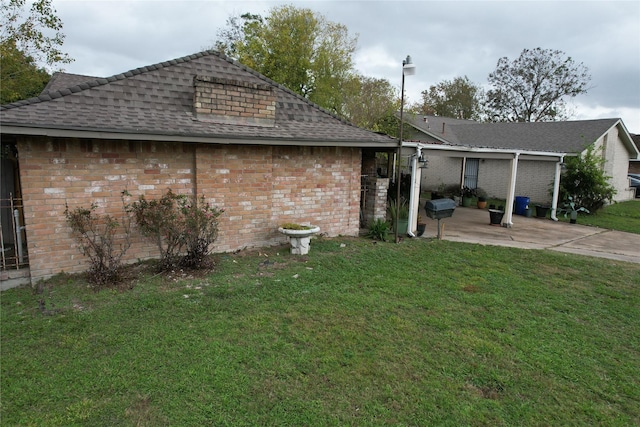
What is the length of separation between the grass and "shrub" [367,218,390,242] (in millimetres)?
2644

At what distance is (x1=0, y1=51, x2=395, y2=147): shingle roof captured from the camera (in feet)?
19.0

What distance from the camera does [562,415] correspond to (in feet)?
10.6

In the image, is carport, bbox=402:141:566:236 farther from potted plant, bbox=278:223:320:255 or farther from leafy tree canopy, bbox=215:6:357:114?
leafy tree canopy, bbox=215:6:357:114

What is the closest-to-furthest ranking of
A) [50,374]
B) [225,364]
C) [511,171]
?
[50,374]
[225,364]
[511,171]

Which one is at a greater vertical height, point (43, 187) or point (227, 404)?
point (43, 187)

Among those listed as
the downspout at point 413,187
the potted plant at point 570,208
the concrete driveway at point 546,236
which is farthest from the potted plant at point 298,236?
the potted plant at point 570,208

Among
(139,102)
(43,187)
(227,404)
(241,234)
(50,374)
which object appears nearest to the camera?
(227,404)

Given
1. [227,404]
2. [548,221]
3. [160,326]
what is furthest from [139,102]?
[548,221]

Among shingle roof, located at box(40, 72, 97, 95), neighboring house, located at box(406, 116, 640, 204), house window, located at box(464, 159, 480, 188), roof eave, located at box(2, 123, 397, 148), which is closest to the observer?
Answer: roof eave, located at box(2, 123, 397, 148)

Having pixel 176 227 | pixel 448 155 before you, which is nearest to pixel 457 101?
pixel 448 155

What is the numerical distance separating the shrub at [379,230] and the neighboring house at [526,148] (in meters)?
8.53

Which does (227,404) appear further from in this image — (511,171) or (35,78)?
(35,78)

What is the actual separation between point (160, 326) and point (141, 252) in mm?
2590

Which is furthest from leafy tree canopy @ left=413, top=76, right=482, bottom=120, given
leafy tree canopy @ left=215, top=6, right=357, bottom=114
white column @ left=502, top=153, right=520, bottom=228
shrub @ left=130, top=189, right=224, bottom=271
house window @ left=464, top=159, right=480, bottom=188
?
shrub @ left=130, top=189, right=224, bottom=271
